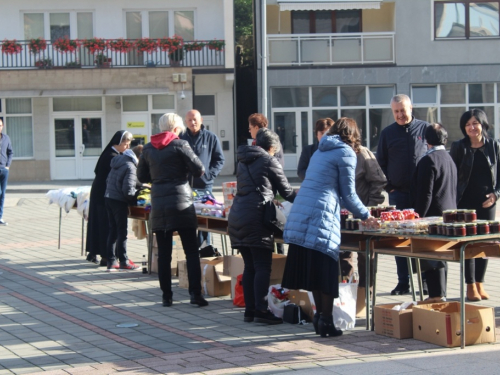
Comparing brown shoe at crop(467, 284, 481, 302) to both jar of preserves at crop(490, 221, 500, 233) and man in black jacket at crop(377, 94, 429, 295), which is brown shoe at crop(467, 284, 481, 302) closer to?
man in black jacket at crop(377, 94, 429, 295)

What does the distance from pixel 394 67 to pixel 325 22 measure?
133 inches

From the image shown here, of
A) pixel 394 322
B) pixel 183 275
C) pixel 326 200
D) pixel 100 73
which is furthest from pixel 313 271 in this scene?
pixel 100 73

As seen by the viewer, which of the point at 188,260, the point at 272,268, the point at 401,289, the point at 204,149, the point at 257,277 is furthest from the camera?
the point at 204,149

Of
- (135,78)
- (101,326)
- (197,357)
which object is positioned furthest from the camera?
(135,78)

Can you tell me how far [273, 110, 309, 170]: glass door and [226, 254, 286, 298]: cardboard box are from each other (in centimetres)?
2445

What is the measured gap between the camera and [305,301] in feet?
26.6

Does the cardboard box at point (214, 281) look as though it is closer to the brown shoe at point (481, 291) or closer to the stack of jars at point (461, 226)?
the brown shoe at point (481, 291)

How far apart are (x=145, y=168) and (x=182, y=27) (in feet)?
83.4

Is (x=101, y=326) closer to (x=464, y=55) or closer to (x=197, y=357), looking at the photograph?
(x=197, y=357)

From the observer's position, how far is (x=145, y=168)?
Answer: 907 centimetres

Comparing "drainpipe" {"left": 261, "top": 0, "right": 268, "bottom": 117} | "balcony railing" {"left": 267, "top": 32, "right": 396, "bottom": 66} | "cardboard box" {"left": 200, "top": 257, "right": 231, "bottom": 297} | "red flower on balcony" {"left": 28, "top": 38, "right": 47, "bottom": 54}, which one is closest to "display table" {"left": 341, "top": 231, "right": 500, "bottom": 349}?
"cardboard box" {"left": 200, "top": 257, "right": 231, "bottom": 297}

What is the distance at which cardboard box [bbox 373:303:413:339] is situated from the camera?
284 inches

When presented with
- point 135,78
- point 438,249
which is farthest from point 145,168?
point 135,78

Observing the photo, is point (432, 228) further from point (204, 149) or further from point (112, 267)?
point (112, 267)
